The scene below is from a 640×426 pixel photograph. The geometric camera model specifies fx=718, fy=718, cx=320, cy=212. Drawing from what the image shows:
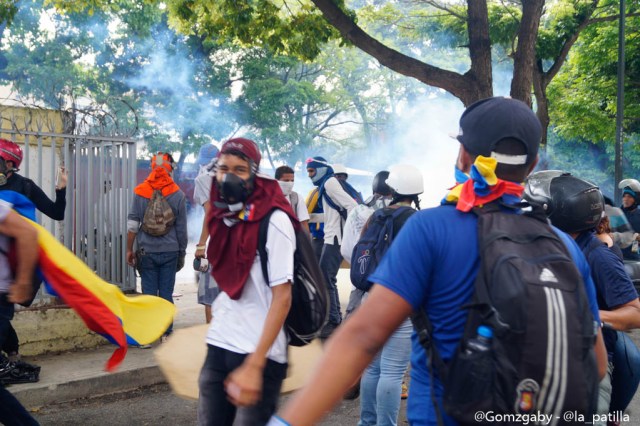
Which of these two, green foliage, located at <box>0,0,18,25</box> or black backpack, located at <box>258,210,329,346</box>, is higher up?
green foliage, located at <box>0,0,18,25</box>

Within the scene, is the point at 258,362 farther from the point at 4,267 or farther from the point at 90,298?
the point at 4,267

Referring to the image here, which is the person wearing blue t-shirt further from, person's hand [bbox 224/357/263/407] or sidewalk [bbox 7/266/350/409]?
sidewalk [bbox 7/266/350/409]

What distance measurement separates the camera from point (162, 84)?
1155 inches

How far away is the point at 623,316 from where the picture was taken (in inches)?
124

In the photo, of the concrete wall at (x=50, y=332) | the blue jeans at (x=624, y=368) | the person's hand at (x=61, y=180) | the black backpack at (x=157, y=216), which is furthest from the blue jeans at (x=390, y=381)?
the concrete wall at (x=50, y=332)

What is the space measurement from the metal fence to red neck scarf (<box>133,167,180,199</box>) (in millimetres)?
445

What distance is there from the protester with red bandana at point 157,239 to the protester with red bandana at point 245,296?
13.4 ft

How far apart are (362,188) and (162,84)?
1776cm

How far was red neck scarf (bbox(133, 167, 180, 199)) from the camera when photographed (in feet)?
23.8

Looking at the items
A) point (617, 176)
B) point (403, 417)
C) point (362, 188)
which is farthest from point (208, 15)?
point (362, 188)

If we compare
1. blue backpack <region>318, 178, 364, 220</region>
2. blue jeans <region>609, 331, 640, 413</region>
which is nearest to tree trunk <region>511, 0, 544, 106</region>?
blue backpack <region>318, 178, 364, 220</region>

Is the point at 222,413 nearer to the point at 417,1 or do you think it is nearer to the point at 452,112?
the point at 417,1

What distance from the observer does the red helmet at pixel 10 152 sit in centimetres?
516

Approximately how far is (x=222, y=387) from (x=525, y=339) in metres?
1.71
